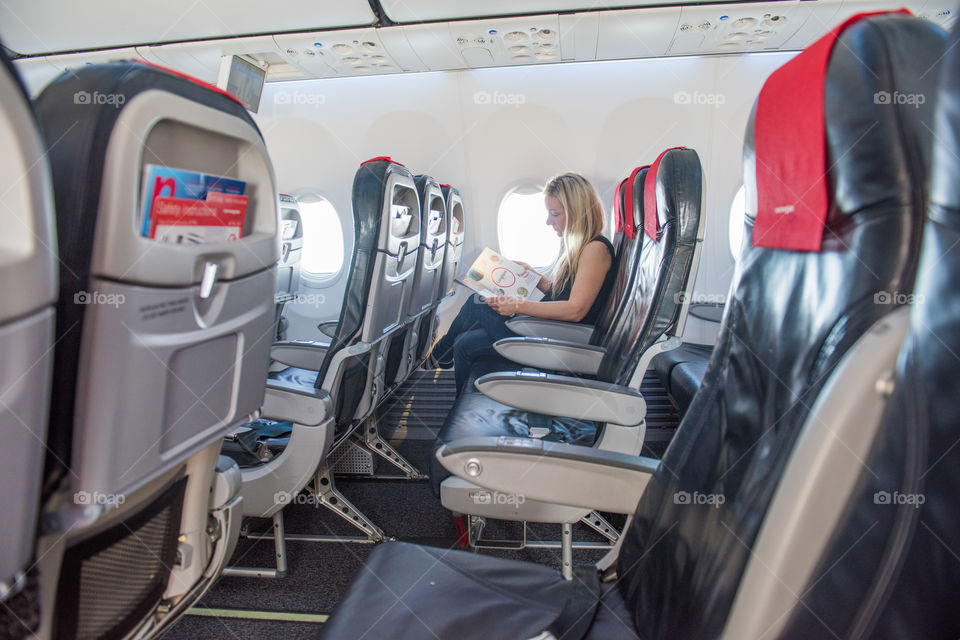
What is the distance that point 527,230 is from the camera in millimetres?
5273

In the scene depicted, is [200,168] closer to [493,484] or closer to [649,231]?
[493,484]

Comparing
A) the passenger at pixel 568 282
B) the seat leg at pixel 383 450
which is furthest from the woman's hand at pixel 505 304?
the seat leg at pixel 383 450

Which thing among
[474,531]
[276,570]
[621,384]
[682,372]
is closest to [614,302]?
[621,384]

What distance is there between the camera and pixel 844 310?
1.93 ft

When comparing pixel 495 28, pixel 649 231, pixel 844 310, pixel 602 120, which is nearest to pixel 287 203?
pixel 495 28

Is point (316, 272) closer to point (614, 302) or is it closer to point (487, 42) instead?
point (487, 42)

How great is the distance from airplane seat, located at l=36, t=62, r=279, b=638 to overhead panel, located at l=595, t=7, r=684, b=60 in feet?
11.4

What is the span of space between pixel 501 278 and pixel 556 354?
1.28m

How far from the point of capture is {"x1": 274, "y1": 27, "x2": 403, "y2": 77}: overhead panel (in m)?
3.97

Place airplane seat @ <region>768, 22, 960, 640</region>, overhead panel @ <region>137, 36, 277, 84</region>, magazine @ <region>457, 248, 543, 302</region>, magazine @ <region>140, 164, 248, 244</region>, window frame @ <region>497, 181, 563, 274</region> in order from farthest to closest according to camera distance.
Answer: window frame @ <region>497, 181, 563, 274</region> < overhead panel @ <region>137, 36, 277, 84</region> < magazine @ <region>457, 248, 543, 302</region> < magazine @ <region>140, 164, 248, 244</region> < airplane seat @ <region>768, 22, 960, 640</region>

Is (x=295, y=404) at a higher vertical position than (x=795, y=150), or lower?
lower

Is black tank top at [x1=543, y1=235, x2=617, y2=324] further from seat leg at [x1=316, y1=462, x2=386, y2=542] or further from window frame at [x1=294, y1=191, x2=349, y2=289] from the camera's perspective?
window frame at [x1=294, y1=191, x2=349, y2=289]

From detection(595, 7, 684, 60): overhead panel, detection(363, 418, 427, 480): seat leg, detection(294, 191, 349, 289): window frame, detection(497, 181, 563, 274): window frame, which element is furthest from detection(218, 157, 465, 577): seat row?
detection(294, 191, 349, 289): window frame

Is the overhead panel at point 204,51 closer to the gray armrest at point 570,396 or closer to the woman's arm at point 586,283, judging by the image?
the woman's arm at point 586,283
